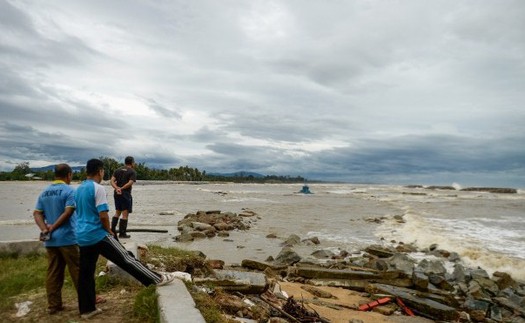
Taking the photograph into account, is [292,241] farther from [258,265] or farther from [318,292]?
[318,292]

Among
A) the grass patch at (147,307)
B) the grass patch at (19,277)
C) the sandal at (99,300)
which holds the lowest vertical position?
the grass patch at (19,277)

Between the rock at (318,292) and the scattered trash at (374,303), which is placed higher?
the rock at (318,292)

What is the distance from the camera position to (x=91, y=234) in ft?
16.6

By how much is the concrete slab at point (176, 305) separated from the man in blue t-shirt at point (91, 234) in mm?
730

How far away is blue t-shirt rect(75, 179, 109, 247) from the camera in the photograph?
199 inches

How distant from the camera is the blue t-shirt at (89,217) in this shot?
5.05 m

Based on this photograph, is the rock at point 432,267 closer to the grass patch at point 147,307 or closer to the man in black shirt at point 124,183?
the man in black shirt at point 124,183

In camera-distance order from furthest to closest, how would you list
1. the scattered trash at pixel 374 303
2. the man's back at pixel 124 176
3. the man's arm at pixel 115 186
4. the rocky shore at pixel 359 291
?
the man's back at pixel 124 176, the man's arm at pixel 115 186, the scattered trash at pixel 374 303, the rocky shore at pixel 359 291

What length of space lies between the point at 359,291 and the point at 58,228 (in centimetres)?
675

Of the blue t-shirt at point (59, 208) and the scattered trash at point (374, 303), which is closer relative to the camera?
the blue t-shirt at point (59, 208)

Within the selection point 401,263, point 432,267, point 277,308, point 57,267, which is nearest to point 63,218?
point 57,267

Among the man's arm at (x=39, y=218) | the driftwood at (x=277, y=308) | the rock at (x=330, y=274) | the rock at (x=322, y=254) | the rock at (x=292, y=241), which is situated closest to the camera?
the man's arm at (x=39, y=218)

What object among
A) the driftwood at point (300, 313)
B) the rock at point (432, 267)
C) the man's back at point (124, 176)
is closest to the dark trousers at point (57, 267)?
the driftwood at point (300, 313)

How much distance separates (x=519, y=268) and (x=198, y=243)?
36.8 feet
